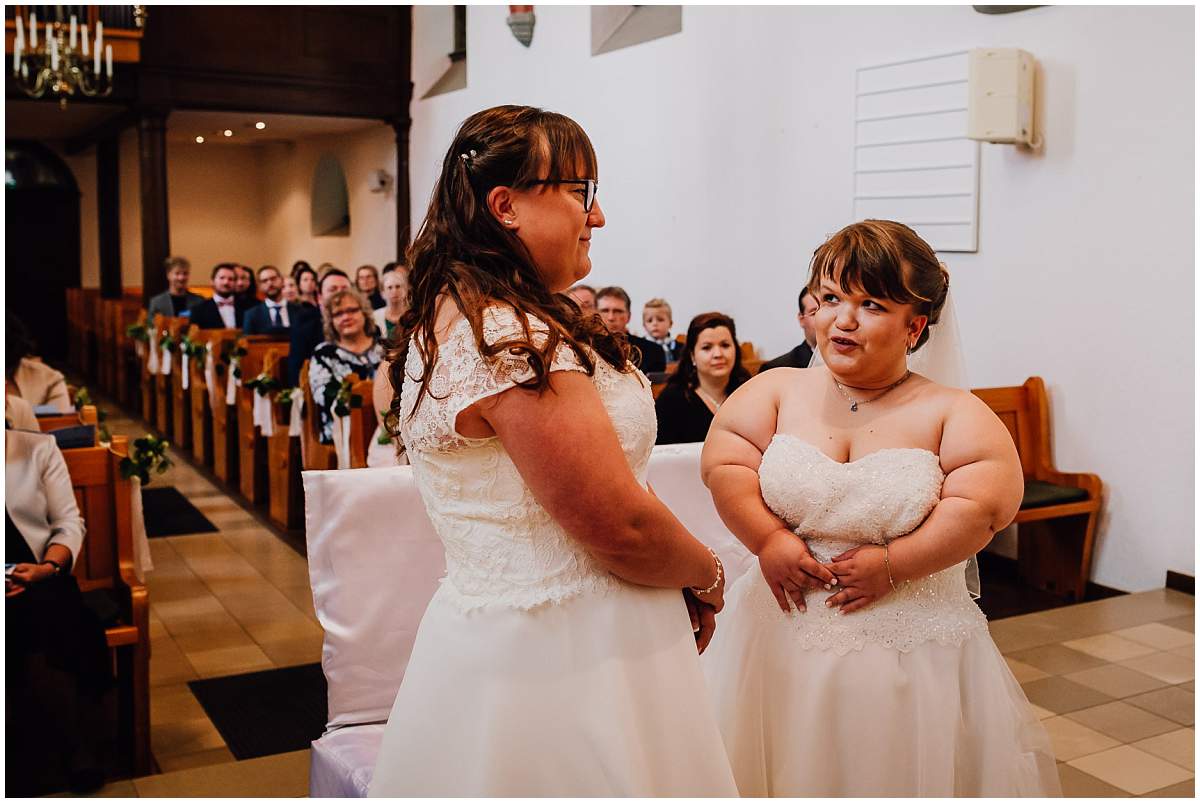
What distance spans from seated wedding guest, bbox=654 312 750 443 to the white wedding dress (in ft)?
9.17

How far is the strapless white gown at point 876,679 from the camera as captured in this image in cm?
202

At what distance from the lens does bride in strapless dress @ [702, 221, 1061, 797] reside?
1.98 m

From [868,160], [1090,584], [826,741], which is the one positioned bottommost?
[1090,584]

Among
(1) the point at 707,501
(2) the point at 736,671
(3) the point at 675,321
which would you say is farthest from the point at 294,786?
(3) the point at 675,321

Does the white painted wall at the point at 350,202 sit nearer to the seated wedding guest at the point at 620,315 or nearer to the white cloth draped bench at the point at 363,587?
A: the seated wedding guest at the point at 620,315

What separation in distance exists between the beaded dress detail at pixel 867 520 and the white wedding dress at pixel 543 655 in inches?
16.5

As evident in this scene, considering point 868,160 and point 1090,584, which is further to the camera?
point 868,160

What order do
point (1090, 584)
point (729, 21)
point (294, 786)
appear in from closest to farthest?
1. point (294, 786)
2. point (1090, 584)
3. point (729, 21)

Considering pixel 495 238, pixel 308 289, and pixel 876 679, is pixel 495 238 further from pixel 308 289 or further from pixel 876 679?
pixel 308 289

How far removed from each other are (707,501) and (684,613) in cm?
119

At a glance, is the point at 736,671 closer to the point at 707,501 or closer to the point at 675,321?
the point at 707,501

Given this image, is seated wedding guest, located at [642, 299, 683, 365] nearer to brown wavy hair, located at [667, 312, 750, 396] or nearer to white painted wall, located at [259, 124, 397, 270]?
brown wavy hair, located at [667, 312, 750, 396]

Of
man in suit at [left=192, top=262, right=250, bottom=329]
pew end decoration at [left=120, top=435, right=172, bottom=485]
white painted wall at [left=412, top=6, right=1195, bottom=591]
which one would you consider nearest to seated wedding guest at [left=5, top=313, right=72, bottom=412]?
pew end decoration at [left=120, top=435, right=172, bottom=485]

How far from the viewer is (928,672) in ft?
6.66
